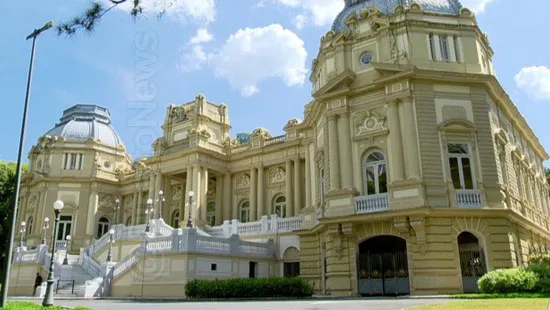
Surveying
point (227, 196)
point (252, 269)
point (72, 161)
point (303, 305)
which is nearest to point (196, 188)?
point (227, 196)

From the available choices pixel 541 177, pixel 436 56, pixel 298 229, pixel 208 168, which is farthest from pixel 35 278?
pixel 541 177

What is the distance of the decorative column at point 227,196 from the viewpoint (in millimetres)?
39031

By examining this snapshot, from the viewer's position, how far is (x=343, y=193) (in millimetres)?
22641

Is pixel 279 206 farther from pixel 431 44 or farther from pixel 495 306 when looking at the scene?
pixel 495 306

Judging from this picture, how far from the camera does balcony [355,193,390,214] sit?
70.2ft

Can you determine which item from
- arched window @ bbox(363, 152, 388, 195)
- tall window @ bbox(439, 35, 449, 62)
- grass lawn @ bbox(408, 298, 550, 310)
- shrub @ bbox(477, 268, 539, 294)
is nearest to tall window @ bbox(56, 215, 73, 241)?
arched window @ bbox(363, 152, 388, 195)

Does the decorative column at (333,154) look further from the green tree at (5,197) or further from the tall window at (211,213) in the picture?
the green tree at (5,197)

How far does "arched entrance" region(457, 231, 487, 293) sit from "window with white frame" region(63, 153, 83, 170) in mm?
38317

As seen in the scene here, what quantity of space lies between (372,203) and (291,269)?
31.2ft

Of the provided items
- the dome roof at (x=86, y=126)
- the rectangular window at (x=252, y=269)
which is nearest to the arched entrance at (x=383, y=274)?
the rectangular window at (x=252, y=269)

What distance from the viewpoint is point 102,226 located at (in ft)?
157

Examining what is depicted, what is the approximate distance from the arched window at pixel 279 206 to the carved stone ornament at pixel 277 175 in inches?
56.9

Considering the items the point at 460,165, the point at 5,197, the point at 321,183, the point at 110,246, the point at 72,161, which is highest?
the point at 72,161

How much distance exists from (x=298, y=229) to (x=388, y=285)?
835 cm
